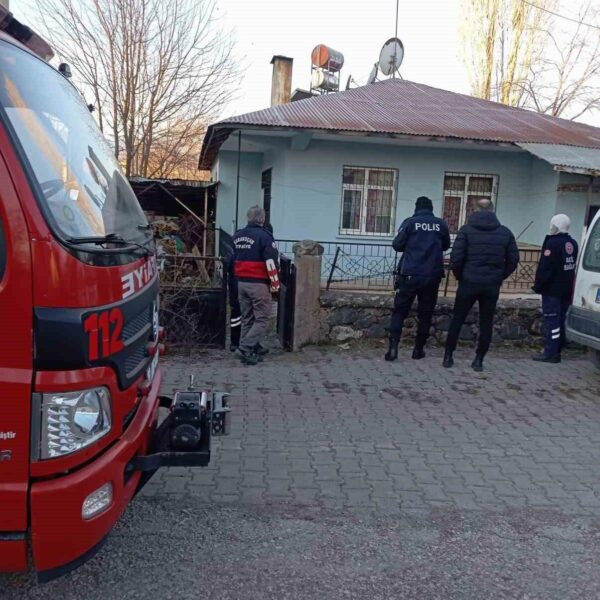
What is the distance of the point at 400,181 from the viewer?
39.6 feet

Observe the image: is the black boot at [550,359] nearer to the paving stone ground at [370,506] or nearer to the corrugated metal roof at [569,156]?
the paving stone ground at [370,506]

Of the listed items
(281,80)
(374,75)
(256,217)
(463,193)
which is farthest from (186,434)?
(281,80)

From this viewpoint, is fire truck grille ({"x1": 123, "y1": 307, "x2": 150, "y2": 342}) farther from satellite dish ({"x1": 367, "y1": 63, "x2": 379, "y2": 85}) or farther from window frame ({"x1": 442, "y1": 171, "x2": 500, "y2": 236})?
satellite dish ({"x1": 367, "y1": 63, "x2": 379, "y2": 85})

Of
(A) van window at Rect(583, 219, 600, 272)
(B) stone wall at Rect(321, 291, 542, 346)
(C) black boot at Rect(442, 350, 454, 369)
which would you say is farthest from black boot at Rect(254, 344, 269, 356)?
(A) van window at Rect(583, 219, 600, 272)

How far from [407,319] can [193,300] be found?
110 inches

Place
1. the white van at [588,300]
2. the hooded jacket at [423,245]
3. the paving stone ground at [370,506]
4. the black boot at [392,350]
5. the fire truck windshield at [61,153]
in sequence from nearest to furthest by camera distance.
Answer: the fire truck windshield at [61,153] < the paving stone ground at [370,506] < the white van at [588,300] < the hooded jacket at [423,245] < the black boot at [392,350]

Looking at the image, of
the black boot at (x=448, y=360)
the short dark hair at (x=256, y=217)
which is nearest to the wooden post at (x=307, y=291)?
the short dark hair at (x=256, y=217)

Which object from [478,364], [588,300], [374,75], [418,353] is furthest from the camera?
[374,75]

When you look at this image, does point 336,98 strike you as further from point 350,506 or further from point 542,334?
point 350,506

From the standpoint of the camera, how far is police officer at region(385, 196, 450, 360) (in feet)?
21.8

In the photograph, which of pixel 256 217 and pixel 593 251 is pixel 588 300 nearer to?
pixel 593 251

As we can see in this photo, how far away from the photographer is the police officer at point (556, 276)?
7020mm

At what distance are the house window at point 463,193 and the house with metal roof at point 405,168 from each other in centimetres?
2

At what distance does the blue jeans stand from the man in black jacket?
3.41 feet
